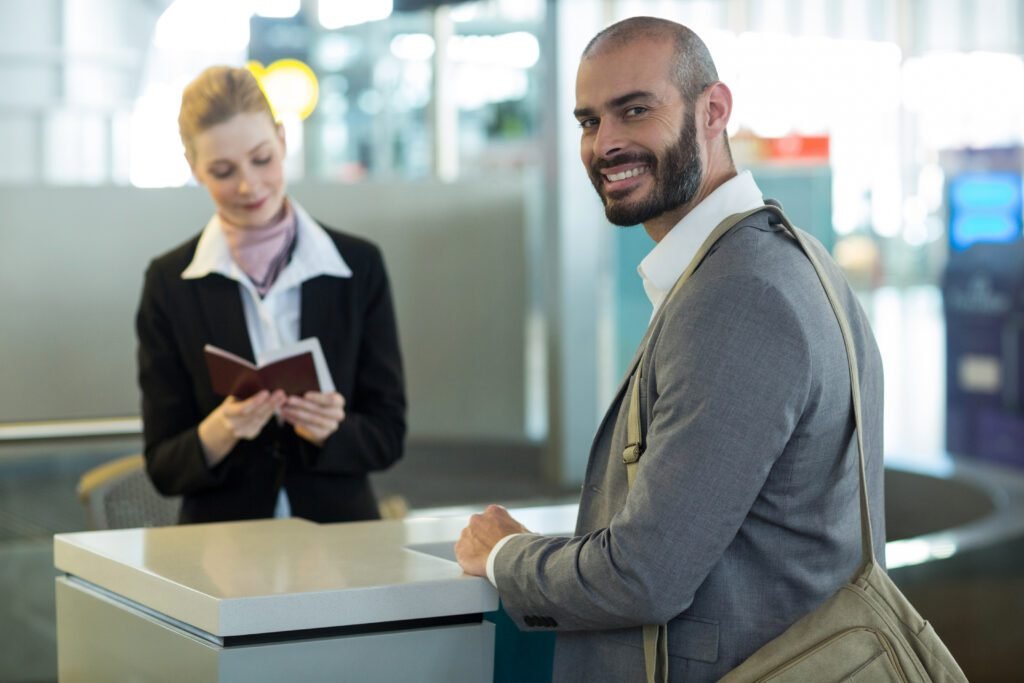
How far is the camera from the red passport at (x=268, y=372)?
8.40 ft

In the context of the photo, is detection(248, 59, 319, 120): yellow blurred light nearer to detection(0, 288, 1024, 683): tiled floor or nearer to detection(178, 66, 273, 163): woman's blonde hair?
detection(0, 288, 1024, 683): tiled floor

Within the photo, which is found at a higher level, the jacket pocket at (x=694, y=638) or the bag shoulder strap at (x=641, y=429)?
the bag shoulder strap at (x=641, y=429)

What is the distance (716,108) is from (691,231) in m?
0.18

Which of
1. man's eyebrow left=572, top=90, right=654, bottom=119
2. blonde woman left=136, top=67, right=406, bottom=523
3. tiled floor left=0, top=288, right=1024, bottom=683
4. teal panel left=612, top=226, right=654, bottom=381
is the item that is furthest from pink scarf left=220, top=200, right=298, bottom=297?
teal panel left=612, top=226, right=654, bottom=381

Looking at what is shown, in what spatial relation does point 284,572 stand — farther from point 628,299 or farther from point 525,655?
point 628,299

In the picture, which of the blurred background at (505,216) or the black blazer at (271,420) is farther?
the blurred background at (505,216)

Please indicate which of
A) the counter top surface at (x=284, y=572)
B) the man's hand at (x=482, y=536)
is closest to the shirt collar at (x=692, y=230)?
the man's hand at (x=482, y=536)

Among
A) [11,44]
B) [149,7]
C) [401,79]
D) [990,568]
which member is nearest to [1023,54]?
[401,79]

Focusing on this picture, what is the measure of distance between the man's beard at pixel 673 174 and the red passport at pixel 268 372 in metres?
0.81

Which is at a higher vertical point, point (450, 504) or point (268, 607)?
point (268, 607)

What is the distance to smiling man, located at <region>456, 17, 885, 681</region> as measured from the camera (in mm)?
1675

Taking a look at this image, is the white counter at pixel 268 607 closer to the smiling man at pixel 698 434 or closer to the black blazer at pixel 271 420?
the smiling man at pixel 698 434

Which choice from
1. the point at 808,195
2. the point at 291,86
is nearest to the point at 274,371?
the point at 808,195

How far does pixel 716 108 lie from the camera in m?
1.97
